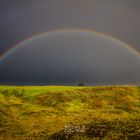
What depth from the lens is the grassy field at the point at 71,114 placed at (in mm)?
27836

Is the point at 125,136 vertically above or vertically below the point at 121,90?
below

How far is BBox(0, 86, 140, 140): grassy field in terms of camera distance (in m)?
27.8

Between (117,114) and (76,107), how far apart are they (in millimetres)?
8794

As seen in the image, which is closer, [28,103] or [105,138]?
[105,138]

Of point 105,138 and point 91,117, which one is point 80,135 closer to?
point 105,138

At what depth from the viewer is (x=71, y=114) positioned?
4559cm

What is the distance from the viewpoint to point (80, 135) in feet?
87.5

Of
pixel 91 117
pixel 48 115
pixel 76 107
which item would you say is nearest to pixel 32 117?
pixel 48 115

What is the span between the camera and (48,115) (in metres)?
43.7

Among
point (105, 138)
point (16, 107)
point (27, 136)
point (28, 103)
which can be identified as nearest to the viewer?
point (105, 138)

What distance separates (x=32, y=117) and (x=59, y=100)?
13.8 meters

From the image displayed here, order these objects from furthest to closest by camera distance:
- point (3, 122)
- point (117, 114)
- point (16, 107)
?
point (16, 107) → point (117, 114) → point (3, 122)

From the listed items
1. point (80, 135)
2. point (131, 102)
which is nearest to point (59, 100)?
point (131, 102)

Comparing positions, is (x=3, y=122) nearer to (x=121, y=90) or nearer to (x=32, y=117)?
(x=32, y=117)
